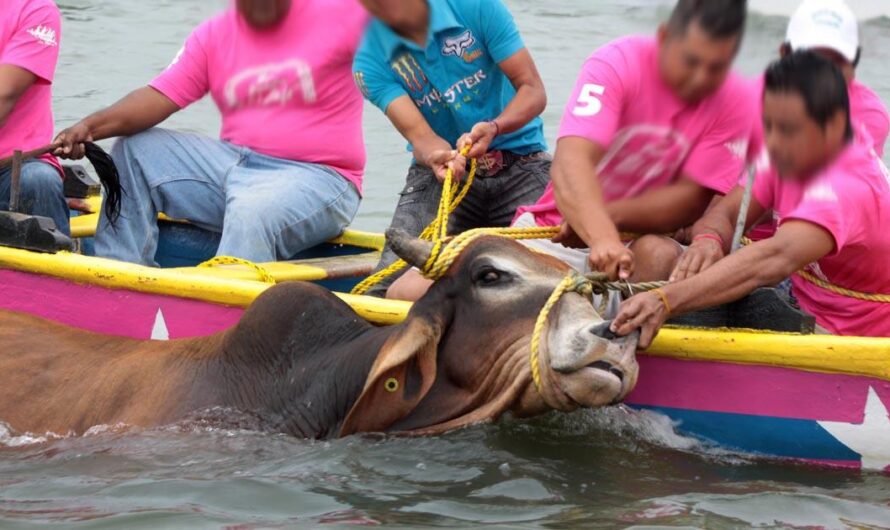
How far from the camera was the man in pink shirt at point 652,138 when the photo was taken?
215 inches

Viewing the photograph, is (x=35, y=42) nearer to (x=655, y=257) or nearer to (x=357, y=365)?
(x=357, y=365)

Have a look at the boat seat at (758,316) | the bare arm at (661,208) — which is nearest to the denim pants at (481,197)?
the bare arm at (661,208)

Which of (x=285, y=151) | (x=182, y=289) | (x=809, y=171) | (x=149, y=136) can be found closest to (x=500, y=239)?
(x=809, y=171)

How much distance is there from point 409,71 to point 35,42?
6.41 ft

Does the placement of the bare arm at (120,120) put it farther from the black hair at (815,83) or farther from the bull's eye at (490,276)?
the black hair at (815,83)

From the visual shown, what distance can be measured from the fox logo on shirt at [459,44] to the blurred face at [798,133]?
1.78 m

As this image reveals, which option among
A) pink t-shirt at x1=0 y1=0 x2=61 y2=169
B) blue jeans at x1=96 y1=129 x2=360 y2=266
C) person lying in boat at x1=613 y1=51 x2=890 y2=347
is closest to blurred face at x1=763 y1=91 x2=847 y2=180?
person lying in boat at x1=613 y1=51 x2=890 y2=347

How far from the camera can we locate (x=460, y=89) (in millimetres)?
6734

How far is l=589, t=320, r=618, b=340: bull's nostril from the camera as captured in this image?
15.5ft

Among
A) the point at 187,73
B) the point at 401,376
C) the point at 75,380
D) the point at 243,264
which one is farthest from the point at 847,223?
the point at 187,73

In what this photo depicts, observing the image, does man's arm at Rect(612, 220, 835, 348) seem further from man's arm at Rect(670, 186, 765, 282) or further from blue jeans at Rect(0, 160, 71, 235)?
blue jeans at Rect(0, 160, 71, 235)

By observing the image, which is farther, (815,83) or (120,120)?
(120,120)

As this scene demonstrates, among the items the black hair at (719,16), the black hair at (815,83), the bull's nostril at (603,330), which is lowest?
the bull's nostril at (603,330)

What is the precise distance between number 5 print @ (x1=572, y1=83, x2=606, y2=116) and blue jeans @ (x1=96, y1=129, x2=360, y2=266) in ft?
5.76
